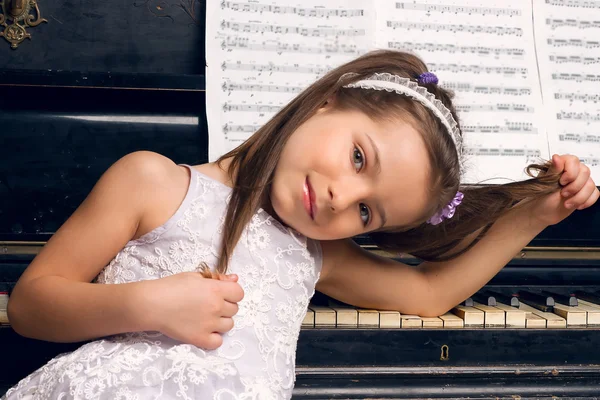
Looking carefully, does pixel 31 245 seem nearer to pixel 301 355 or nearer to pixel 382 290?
pixel 301 355

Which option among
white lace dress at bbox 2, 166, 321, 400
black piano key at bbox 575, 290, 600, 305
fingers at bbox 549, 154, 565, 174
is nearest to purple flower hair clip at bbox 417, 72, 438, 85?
fingers at bbox 549, 154, 565, 174

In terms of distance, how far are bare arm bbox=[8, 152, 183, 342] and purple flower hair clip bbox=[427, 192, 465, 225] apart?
1.88ft

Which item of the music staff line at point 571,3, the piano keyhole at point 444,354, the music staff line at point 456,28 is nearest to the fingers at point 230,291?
the piano keyhole at point 444,354

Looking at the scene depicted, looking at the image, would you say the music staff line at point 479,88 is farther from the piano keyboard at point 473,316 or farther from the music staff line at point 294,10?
the piano keyboard at point 473,316

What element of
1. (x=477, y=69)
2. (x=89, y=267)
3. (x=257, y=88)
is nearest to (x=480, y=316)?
(x=477, y=69)

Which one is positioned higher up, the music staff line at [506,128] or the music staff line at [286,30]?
the music staff line at [286,30]

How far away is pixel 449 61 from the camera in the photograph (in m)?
1.82

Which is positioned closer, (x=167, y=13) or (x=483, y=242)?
(x=483, y=242)

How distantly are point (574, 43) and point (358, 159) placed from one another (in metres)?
0.96

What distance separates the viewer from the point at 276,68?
1754mm

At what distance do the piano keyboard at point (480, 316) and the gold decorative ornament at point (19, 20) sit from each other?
1002mm

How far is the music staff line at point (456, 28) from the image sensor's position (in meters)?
1.82

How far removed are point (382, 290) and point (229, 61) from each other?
Answer: 0.69 metres

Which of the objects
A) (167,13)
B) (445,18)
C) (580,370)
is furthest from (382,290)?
(167,13)
